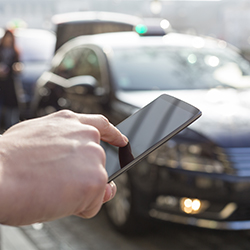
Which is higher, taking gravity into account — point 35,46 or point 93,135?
point 93,135

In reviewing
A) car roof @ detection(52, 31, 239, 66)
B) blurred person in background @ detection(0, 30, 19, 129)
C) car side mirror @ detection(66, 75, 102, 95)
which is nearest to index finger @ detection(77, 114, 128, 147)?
car side mirror @ detection(66, 75, 102, 95)

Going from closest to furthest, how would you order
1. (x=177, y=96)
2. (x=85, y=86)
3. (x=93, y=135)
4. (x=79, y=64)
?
(x=93, y=135), (x=177, y=96), (x=85, y=86), (x=79, y=64)

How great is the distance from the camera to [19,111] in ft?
21.8

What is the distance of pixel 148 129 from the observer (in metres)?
1.14

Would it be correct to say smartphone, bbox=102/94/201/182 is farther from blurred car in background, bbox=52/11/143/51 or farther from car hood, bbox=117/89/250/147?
blurred car in background, bbox=52/11/143/51

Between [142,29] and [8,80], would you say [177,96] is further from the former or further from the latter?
[8,80]

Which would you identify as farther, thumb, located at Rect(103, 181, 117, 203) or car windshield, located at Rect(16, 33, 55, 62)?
car windshield, located at Rect(16, 33, 55, 62)

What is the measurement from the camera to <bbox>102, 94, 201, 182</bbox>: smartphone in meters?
1.01

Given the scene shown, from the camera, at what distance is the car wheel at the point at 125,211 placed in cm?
354

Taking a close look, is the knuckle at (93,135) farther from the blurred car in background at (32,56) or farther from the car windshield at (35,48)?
the car windshield at (35,48)

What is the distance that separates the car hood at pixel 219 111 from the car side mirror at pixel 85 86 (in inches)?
12.8

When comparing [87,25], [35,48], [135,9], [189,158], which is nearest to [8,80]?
[35,48]

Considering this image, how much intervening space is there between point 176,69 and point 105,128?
3518mm

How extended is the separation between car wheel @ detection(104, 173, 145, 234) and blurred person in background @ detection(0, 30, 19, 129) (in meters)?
3.22
